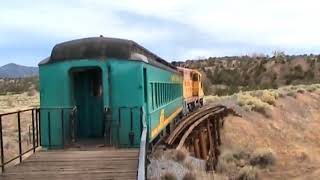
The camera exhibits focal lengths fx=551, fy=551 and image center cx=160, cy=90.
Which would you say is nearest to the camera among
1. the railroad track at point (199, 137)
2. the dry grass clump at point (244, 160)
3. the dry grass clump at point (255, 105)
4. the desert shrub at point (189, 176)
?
the desert shrub at point (189, 176)

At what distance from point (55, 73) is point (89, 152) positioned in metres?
2.22

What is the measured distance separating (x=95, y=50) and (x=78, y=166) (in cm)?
325

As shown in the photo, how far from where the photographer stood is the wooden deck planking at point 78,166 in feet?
30.5

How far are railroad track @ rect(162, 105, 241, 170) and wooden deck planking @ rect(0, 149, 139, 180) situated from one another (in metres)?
4.70

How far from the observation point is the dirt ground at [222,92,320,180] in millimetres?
21219

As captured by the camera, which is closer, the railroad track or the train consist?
the train consist

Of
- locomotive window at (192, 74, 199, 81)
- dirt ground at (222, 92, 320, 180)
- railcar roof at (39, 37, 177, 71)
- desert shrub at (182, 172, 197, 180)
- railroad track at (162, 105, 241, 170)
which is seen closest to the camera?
desert shrub at (182, 172, 197, 180)

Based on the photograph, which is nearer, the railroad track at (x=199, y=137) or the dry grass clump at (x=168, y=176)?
the dry grass clump at (x=168, y=176)

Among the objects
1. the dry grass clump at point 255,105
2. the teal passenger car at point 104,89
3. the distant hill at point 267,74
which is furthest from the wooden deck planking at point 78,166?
the distant hill at point 267,74

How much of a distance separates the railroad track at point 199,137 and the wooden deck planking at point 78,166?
4.70 m

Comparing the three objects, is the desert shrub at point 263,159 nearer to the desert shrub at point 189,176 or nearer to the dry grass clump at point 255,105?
the desert shrub at point 189,176

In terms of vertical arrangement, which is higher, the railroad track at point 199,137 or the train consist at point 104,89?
the train consist at point 104,89

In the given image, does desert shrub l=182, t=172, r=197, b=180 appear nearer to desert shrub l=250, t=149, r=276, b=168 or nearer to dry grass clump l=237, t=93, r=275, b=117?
desert shrub l=250, t=149, r=276, b=168

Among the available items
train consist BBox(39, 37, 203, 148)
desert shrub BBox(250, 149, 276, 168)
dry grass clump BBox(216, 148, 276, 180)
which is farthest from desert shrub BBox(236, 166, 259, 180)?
train consist BBox(39, 37, 203, 148)
